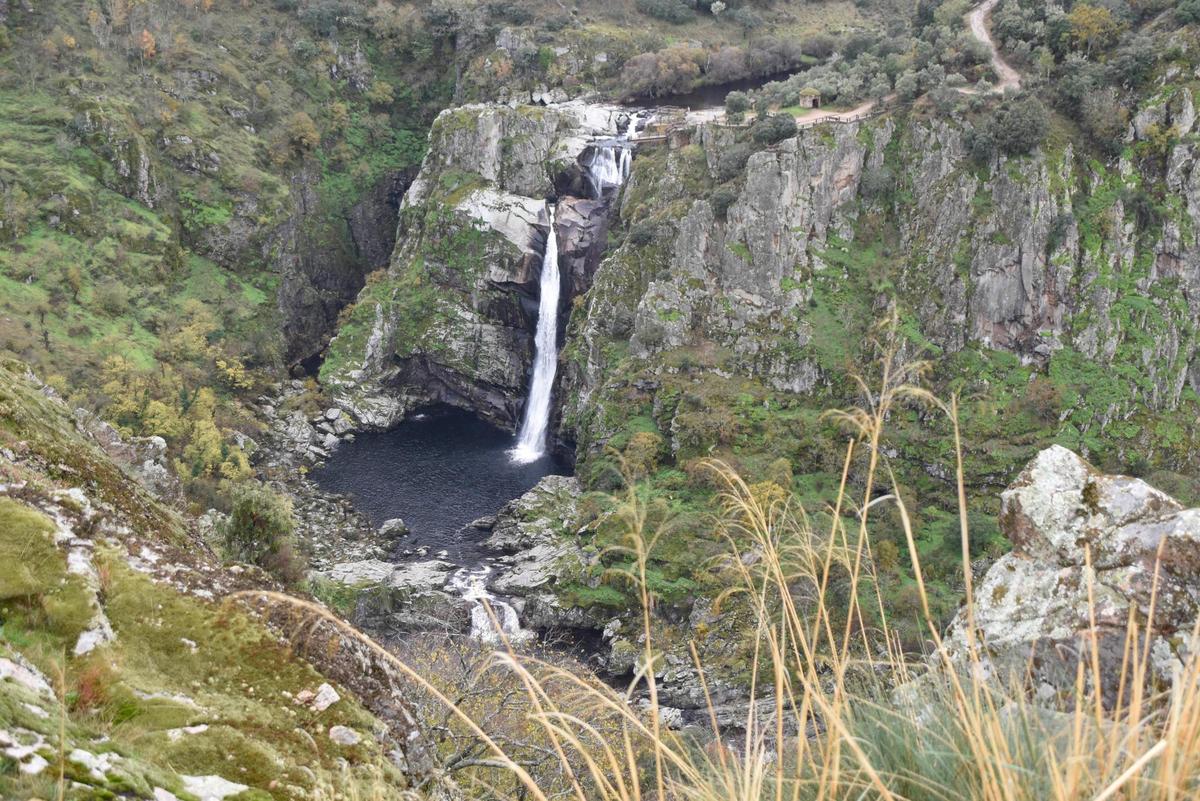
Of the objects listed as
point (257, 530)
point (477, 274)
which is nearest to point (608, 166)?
point (477, 274)

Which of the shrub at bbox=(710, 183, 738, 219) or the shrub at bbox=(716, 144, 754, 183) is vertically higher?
the shrub at bbox=(716, 144, 754, 183)

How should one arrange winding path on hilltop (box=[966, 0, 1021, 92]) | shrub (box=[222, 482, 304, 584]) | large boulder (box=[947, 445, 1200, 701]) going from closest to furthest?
large boulder (box=[947, 445, 1200, 701]), shrub (box=[222, 482, 304, 584]), winding path on hilltop (box=[966, 0, 1021, 92])

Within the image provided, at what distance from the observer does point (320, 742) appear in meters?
7.30

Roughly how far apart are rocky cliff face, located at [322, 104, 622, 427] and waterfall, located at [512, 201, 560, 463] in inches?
26.0

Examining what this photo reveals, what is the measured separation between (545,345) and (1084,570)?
1777 inches

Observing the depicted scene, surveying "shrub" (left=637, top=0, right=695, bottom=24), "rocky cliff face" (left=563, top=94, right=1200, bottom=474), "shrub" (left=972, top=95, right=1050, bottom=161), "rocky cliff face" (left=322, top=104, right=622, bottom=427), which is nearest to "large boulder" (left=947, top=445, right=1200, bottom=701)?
"rocky cliff face" (left=563, top=94, right=1200, bottom=474)

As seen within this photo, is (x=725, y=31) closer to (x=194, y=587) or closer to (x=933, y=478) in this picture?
(x=933, y=478)

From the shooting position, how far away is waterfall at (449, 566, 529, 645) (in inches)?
1203

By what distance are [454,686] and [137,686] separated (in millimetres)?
8272

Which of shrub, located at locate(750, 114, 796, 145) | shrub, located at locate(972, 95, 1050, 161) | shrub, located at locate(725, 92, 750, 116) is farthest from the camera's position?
shrub, located at locate(725, 92, 750, 116)

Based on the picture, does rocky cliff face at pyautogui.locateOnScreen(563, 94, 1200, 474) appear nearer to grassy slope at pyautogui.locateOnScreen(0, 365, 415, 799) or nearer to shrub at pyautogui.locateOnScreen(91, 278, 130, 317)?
shrub at pyautogui.locateOnScreen(91, 278, 130, 317)

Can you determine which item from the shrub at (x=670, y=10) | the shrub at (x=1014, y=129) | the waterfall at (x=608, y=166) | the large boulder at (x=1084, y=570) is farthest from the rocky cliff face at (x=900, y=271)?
the shrub at (x=670, y=10)

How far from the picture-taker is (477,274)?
5291 cm

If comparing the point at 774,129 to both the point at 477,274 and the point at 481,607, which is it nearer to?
the point at 477,274
